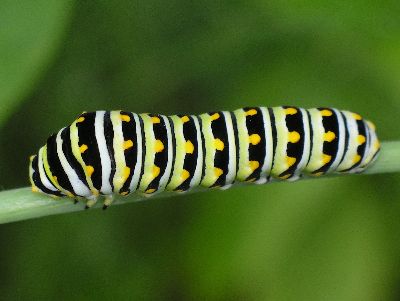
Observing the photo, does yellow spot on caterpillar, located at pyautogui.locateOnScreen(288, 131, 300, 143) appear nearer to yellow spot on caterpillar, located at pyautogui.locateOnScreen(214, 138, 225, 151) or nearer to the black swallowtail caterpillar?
the black swallowtail caterpillar

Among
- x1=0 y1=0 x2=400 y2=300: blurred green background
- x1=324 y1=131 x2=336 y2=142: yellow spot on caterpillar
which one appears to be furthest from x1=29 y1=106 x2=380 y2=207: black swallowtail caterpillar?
x1=0 y1=0 x2=400 y2=300: blurred green background

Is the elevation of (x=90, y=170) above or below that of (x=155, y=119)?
below

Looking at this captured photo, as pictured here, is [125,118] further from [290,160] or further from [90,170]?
[290,160]

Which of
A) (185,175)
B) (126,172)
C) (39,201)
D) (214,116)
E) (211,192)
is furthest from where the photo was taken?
(211,192)

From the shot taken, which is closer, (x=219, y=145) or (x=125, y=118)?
(x=125, y=118)

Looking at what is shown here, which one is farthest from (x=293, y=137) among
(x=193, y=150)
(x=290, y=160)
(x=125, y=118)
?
(x=125, y=118)

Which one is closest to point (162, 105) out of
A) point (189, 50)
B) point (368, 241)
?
point (189, 50)

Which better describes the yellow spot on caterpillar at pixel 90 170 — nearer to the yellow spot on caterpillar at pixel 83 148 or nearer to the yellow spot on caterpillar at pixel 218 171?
the yellow spot on caterpillar at pixel 83 148
